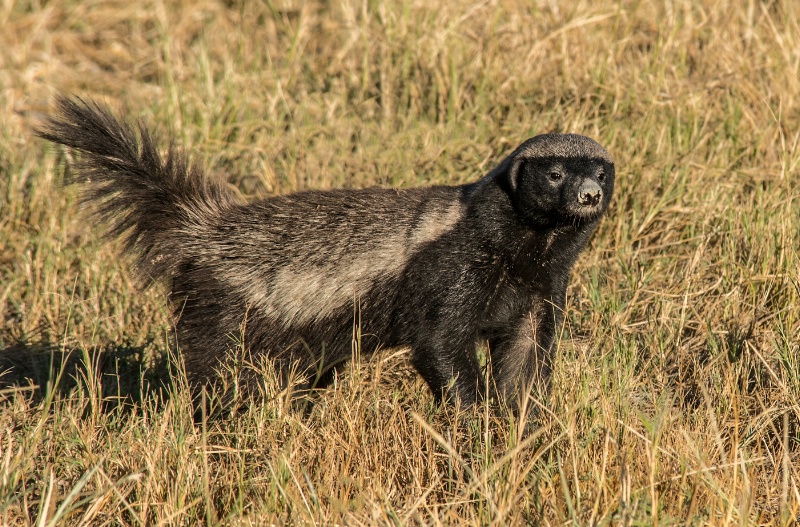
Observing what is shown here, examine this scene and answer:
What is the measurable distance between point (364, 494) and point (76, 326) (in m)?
2.46

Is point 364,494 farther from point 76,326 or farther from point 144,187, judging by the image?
point 76,326

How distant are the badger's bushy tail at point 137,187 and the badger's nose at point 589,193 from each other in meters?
1.55

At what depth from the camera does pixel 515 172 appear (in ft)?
13.6

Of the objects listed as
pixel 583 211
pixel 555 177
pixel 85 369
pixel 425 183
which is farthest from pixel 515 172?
pixel 85 369

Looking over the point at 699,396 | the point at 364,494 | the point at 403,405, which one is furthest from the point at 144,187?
the point at 699,396

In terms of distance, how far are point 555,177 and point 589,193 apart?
20 centimetres

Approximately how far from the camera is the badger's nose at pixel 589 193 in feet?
13.0

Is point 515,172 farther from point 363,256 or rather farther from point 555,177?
point 363,256

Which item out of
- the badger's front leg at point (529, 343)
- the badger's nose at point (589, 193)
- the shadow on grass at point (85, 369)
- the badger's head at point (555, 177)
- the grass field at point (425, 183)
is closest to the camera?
the grass field at point (425, 183)

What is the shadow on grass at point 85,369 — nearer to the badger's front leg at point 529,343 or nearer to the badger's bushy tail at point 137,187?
the badger's bushy tail at point 137,187

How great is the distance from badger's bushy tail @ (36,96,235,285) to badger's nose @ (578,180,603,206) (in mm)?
1555

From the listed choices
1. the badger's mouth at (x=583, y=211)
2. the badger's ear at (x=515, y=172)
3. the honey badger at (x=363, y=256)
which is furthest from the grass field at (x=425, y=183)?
the badger's ear at (x=515, y=172)

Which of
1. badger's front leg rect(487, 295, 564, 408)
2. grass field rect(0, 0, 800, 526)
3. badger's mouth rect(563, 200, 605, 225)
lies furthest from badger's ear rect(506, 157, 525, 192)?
grass field rect(0, 0, 800, 526)

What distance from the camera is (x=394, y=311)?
418 centimetres
